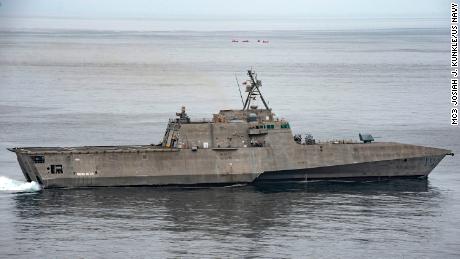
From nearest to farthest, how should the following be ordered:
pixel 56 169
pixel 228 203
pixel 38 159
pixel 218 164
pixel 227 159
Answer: pixel 228 203 < pixel 38 159 < pixel 56 169 < pixel 218 164 < pixel 227 159

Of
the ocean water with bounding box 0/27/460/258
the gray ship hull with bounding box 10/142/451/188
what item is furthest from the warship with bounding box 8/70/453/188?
the ocean water with bounding box 0/27/460/258

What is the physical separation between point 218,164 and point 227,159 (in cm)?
79

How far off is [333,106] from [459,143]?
30.8 m

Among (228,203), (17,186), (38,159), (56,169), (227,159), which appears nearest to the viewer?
(228,203)

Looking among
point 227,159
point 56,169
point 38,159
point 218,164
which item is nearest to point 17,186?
point 38,159

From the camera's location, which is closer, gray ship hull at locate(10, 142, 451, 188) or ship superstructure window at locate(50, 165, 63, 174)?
ship superstructure window at locate(50, 165, 63, 174)

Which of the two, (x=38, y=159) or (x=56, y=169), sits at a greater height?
(x=38, y=159)

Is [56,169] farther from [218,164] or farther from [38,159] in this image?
[218,164]

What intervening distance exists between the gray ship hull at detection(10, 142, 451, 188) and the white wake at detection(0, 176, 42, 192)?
0.59m

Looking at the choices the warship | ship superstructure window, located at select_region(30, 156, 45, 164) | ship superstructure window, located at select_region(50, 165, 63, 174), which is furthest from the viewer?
the warship

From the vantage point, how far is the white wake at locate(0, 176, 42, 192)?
74238 mm

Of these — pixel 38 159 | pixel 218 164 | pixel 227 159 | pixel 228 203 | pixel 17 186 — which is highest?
pixel 38 159

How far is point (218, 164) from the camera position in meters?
77.0

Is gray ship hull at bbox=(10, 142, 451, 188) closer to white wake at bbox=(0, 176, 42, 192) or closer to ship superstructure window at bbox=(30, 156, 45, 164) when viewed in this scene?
ship superstructure window at bbox=(30, 156, 45, 164)
